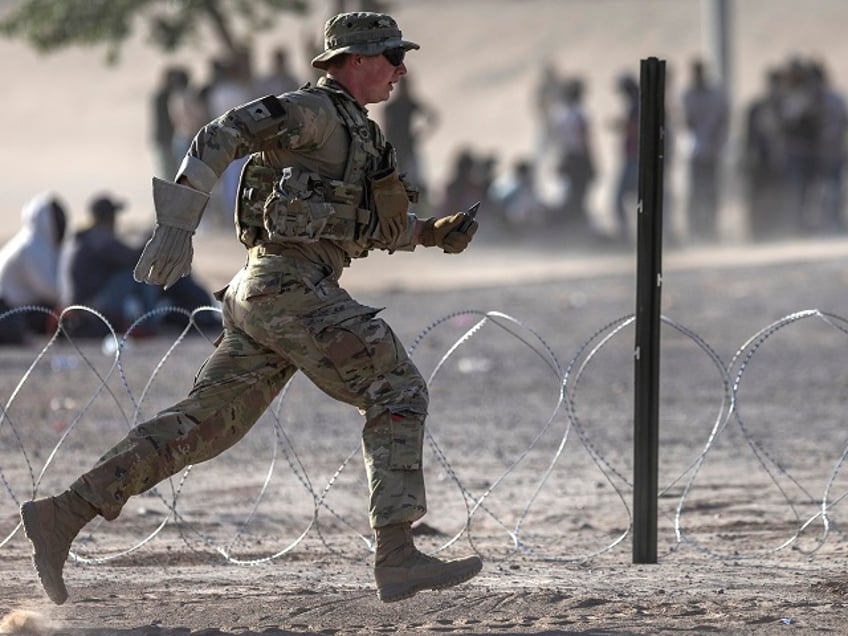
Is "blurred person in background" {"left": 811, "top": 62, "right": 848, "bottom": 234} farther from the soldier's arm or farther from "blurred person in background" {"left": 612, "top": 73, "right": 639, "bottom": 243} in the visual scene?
the soldier's arm

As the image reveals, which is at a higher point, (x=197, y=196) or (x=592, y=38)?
(x=592, y=38)

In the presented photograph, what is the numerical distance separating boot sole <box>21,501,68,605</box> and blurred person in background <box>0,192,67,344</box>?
6638mm

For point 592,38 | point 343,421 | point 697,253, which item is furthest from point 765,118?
point 592,38

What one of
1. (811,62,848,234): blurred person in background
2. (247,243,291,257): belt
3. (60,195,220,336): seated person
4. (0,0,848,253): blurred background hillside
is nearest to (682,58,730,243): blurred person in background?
(811,62,848,234): blurred person in background

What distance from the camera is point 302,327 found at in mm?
4516

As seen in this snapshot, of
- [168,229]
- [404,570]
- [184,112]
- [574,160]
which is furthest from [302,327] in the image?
[574,160]

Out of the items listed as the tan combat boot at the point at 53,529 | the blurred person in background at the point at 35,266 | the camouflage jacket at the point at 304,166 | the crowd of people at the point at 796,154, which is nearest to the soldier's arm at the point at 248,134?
the camouflage jacket at the point at 304,166

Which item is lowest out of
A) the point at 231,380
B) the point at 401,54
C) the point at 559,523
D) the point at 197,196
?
the point at 559,523

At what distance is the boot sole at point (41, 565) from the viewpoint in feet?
14.8

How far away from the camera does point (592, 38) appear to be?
4525cm

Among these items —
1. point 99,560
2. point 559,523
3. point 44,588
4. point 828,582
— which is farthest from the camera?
point 559,523

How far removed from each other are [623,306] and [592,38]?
33.5 m

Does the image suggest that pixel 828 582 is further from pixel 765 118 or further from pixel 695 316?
pixel 765 118

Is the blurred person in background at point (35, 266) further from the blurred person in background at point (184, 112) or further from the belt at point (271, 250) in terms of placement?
the belt at point (271, 250)
